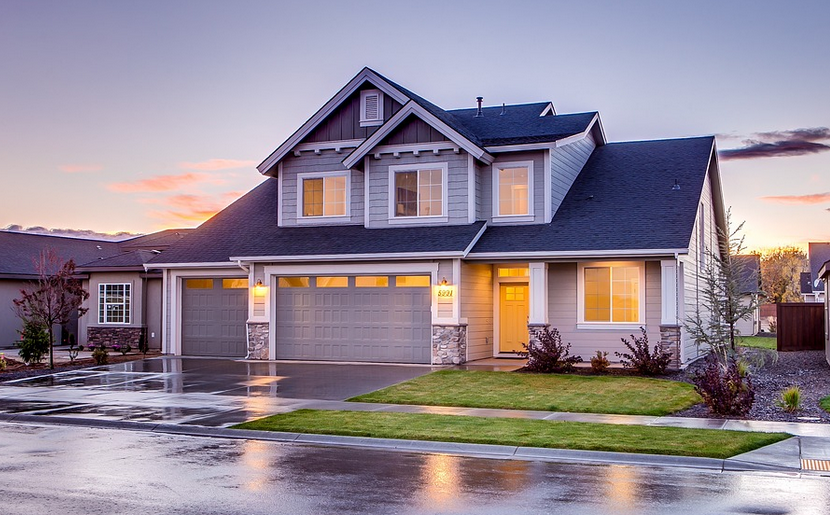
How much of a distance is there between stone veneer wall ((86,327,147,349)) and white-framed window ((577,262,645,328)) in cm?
1657

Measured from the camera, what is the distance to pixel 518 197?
24750 millimetres

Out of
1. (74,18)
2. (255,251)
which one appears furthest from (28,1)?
(255,251)

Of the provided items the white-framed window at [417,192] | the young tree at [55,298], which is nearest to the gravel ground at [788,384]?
the white-framed window at [417,192]

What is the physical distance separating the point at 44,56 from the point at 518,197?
14995mm

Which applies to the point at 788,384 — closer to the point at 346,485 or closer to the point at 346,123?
the point at 346,485

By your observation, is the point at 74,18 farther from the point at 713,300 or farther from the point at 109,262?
the point at 713,300

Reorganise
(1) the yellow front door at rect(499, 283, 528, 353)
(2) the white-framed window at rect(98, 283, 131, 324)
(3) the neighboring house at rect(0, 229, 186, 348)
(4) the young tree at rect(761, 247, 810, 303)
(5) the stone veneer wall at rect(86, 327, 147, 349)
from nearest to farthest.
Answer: (1) the yellow front door at rect(499, 283, 528, 353) → (5) the stone veneer wall at rect(86, 327, 147, 349) → (3) the neighboring house at rect(0, 229, 186, 348) → (2) the white-framed window at rect(98, 283, 131, 324) → (4) the young tree at rect(761, 247, 810, 303)

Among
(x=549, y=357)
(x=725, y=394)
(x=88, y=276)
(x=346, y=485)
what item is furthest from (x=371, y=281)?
(x=346, y=485)

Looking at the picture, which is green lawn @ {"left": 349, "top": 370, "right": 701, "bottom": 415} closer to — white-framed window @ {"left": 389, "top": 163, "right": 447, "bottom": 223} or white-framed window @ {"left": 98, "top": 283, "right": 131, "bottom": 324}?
white-framed window @ {"left": 389, "top": 163, "right": 447, "bottom": 223}

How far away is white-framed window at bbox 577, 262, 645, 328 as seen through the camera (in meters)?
22.7

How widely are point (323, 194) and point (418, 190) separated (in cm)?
349

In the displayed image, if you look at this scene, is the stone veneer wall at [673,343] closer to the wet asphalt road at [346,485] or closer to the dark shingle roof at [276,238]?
the dark shingle roof at [276,238]

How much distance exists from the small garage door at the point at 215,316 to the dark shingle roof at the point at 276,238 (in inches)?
43.5

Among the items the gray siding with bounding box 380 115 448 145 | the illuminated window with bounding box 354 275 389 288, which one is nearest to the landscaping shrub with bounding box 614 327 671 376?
the illuminated window with bounding box 354 275 389 288
